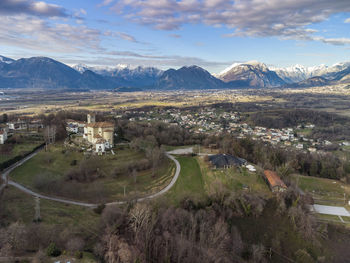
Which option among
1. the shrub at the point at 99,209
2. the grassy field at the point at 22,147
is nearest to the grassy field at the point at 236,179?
the shrub at the point at 99,209

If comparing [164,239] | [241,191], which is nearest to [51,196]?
[164,239]

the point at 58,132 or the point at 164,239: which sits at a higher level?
the point at 58,132

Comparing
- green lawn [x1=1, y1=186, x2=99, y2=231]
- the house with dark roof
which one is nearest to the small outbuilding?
the house with dark roof

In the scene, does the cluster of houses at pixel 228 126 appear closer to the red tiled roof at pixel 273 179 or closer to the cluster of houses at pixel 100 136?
the red tiled roof at pixel 273 179

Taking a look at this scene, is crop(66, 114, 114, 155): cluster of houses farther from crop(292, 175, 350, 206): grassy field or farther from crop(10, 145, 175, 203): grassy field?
crop(292, 175, 350, 206): grassy field

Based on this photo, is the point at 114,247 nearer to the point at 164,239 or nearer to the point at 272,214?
the point at 164,239

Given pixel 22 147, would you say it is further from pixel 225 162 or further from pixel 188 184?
pixel 225 162
